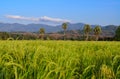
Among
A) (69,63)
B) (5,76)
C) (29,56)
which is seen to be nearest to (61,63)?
(69,63)

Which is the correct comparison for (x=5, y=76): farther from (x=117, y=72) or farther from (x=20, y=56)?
(x=117, y=72)

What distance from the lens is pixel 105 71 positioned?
4.05 m

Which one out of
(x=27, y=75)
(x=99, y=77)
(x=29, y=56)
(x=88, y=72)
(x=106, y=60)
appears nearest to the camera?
(x=27, y=75)

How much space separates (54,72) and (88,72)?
2.84 feet

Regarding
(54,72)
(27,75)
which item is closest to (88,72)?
(54,72)

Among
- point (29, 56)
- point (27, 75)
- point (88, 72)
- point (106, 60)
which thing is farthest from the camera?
point (106, 60)

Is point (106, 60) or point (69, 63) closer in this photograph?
point (69, 63)

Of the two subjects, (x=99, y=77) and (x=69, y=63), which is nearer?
(x=99, y=77)

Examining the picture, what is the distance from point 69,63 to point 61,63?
0.19m

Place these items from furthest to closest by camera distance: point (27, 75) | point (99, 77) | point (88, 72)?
point (88, 72) → point (99, 77) → point (27, 75)

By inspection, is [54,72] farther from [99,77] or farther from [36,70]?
[99,77]

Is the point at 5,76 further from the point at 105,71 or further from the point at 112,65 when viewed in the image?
the point at 112,65

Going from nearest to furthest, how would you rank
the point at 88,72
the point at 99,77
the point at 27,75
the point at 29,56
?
1. the point at 27,75
2. the point at 99,77
3. the point at 88,72
4. the point at 29,56

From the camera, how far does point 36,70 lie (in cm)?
398
